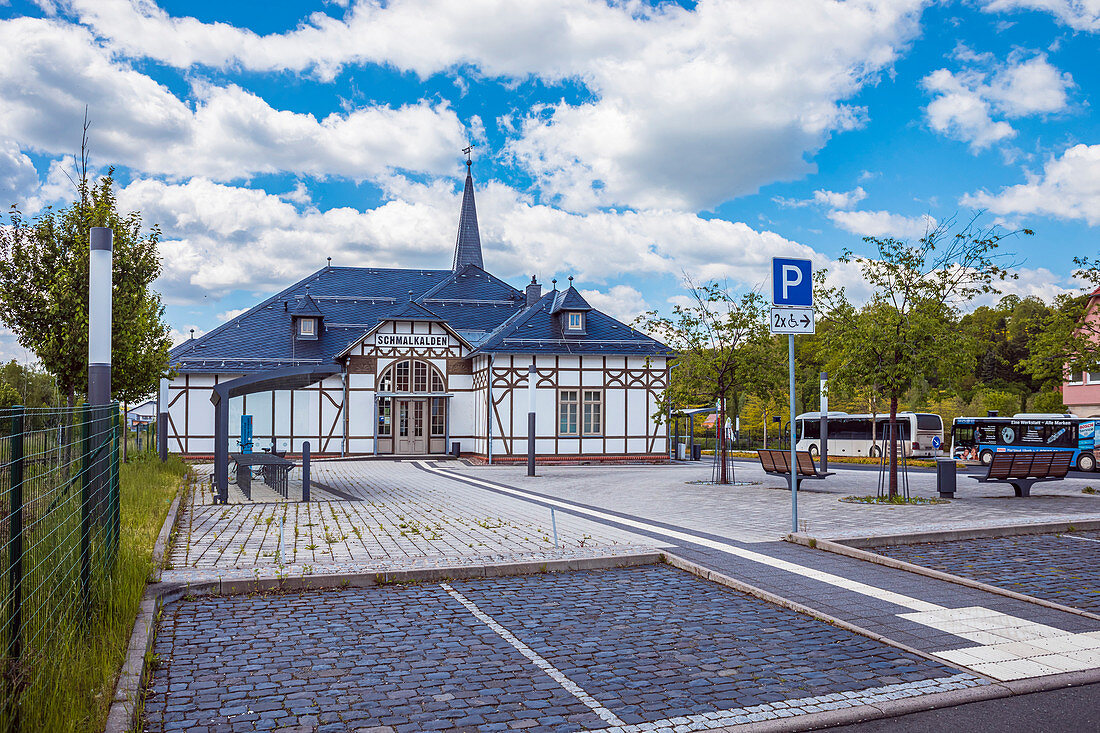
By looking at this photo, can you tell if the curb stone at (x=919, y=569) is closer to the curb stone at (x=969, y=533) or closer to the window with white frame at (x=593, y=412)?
the curb stone at (x=969, y=533)

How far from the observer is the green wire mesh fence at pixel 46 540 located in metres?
3.83

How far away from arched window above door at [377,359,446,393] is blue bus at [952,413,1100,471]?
2169cm

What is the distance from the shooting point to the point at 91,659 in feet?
16.1

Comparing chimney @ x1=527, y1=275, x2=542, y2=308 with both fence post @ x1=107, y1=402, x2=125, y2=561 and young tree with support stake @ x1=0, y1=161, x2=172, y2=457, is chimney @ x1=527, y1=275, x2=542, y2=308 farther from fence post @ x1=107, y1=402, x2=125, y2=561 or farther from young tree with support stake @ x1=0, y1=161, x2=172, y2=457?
fence post @ x1=107, y1=402, x2=125, y2=561

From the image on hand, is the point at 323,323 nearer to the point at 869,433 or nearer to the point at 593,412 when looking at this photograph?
the point at 593,412

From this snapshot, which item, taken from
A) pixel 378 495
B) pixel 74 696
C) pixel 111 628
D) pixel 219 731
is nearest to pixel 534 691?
pixel 219 731

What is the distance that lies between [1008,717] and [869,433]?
42.5 metres

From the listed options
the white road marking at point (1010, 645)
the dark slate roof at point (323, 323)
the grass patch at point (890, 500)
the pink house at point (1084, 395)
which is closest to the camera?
the white road marking at point (1010, 645)

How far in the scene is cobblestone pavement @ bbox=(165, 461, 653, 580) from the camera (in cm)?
873

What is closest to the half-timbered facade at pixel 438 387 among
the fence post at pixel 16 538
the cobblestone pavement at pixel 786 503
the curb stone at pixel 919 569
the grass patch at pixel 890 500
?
the cobblestone pavement at pixel 786 503

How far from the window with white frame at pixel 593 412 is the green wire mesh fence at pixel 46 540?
26892 millimetres

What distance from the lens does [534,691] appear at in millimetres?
4910

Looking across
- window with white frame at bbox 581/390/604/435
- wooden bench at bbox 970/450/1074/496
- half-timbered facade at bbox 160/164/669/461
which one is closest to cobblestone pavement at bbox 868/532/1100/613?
wooden bench at bbox 970/450/1074/496

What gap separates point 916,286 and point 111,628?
1442 cm
